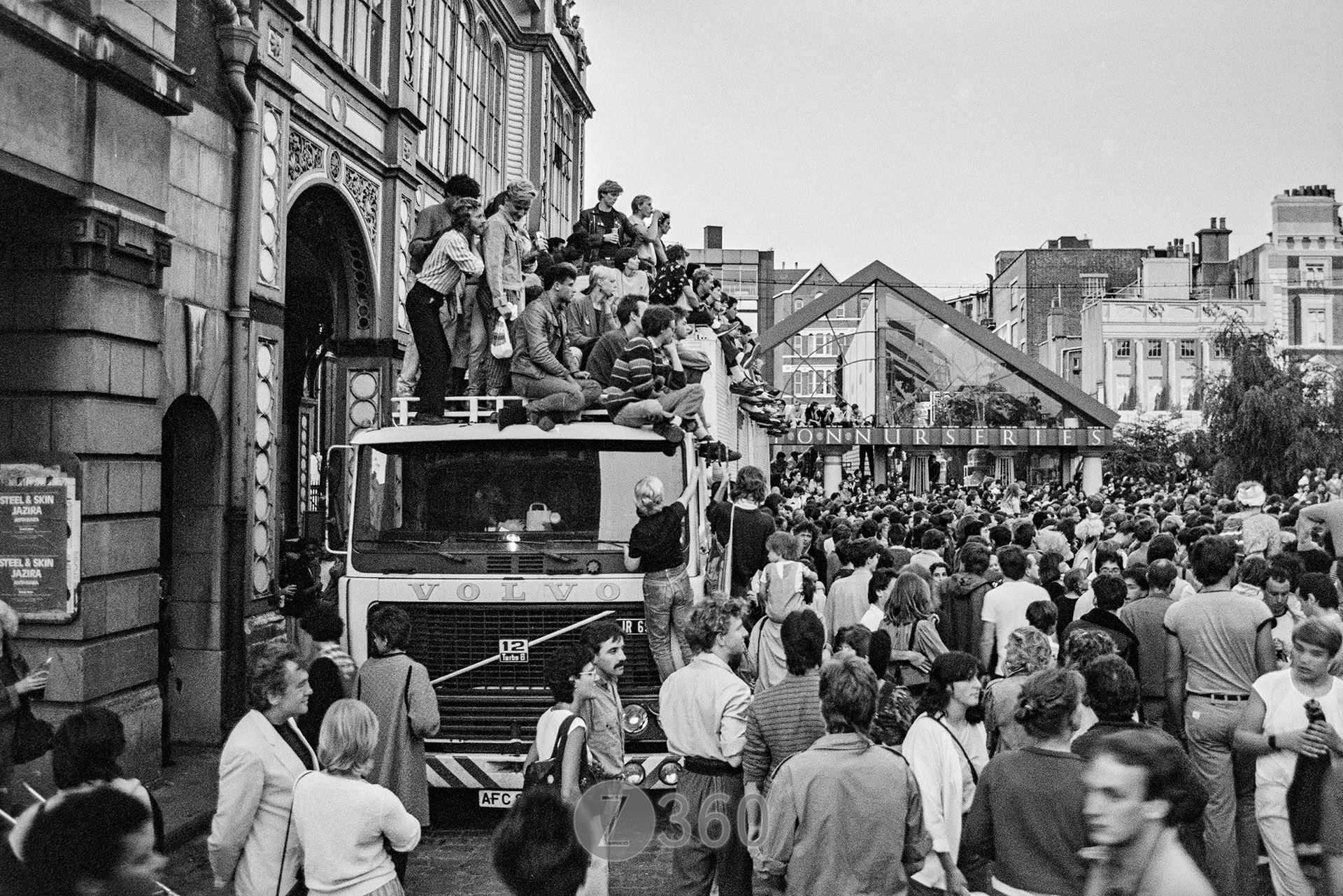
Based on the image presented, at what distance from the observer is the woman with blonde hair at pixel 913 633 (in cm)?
764

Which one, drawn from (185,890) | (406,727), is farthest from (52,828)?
(185,890)

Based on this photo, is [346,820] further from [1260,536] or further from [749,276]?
[749,276]

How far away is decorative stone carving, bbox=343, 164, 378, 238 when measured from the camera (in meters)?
15.1

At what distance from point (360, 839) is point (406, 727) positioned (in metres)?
2.34

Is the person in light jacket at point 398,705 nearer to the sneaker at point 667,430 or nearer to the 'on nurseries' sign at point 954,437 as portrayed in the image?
the sneaker at point 667,430

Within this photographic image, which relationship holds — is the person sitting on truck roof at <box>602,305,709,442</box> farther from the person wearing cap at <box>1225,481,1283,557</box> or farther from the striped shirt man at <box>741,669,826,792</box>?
Result: the person wearing cap at <box>1225,481,1283,557</box>

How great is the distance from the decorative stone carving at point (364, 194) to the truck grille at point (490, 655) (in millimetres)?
8211

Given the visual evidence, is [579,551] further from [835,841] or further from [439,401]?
[835,841]

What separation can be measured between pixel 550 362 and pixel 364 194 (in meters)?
7.45

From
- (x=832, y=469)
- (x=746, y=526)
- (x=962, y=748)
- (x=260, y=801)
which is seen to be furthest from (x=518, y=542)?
(x=832, y=469)

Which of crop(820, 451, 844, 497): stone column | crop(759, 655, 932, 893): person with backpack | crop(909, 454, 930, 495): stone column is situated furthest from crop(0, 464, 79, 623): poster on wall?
crop(909, 454, 930, 495): stone column

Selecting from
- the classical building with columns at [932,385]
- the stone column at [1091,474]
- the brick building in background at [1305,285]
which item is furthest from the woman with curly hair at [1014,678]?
the brick building in background at [1305,285]

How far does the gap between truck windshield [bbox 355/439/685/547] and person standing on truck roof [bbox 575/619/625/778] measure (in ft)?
6.91

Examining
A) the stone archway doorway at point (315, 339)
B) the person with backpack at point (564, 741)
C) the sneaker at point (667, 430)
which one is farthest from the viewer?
the stone archway doorway at point (315, 339)
